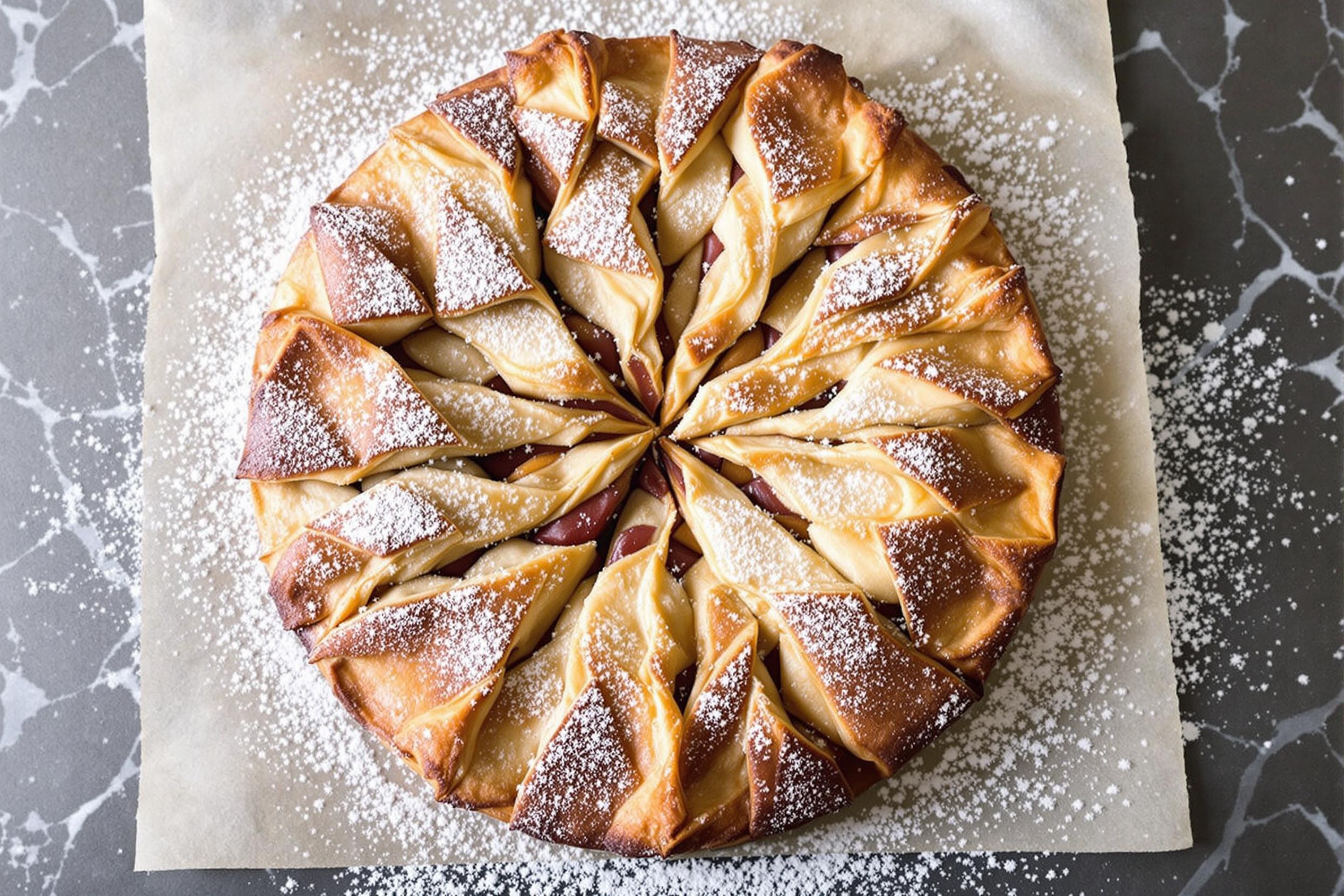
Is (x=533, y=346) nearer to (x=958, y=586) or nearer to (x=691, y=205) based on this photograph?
(x=691, y=205)

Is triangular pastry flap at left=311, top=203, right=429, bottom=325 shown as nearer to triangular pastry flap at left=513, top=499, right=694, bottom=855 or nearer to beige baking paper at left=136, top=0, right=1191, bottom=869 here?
beige baking paper at left=136, top=0, right=1191, bottom=869

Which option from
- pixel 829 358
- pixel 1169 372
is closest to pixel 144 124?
pixel 829 358

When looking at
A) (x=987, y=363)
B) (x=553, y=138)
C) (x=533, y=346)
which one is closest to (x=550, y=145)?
(x=553, y=138)

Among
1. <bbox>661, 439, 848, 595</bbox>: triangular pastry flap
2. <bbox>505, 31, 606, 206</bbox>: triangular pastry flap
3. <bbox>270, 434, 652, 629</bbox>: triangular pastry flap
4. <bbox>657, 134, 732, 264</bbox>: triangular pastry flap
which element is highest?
<bbox>505, 31, 606, 206</bbox>: triangular pastry flap

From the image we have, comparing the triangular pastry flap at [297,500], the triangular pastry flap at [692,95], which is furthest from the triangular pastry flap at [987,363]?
the triangular pastry flap at [297,500]

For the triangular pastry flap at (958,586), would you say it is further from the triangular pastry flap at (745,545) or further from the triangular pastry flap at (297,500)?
the triangular pastry flap at (297,500)

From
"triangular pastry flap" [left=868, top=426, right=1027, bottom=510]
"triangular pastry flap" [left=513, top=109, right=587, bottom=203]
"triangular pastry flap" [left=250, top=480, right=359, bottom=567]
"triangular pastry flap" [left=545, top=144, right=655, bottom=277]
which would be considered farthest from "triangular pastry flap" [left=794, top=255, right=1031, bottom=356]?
"triangular pastry flap" [left=250, top=480, right=359, bottom=567]
